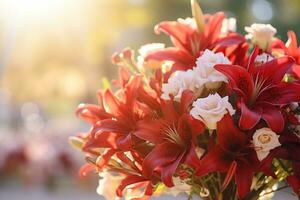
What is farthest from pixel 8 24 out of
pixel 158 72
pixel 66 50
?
pixel 158 72

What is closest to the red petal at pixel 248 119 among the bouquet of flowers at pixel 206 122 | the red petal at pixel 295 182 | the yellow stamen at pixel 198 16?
the bouquet of flowers at pixel 206 122

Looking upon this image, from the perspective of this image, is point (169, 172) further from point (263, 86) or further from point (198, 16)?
point (198, 16)

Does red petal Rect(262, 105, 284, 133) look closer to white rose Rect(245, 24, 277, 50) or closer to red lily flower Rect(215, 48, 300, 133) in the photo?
red lily flower Rect(215, 48, 300, 133)

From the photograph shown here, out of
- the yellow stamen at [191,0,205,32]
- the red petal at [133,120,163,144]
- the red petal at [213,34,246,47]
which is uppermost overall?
the yellow stamen at [191,0,205,32]

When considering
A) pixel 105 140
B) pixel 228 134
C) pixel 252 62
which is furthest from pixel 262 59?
pixel 105 140

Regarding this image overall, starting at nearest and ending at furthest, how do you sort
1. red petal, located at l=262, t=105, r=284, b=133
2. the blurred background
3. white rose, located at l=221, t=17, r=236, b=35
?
1. red petal, located at l=262, t=105, r=284, b=133
2. white rose, located at l=221, t=17, r=236, b=35
3. the blurred background

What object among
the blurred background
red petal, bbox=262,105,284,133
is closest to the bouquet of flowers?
red petal, bbox=262,105,284,133

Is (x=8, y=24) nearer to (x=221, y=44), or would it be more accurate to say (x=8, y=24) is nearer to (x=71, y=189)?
(x=71, y=189)
